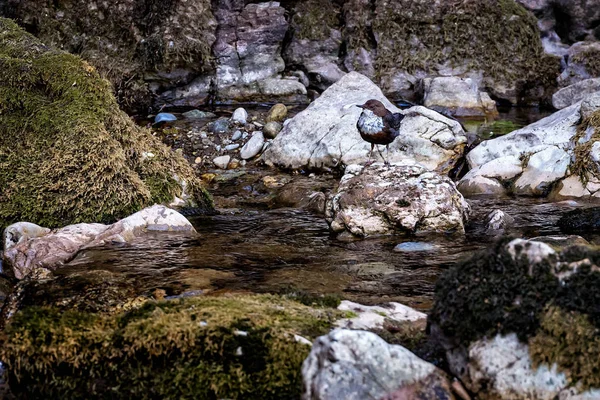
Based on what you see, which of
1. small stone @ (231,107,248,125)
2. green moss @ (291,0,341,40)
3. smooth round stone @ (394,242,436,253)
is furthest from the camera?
green moss @ (291,0,341,40)

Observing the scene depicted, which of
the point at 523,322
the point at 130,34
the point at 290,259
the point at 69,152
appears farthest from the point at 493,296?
the point at 130,34

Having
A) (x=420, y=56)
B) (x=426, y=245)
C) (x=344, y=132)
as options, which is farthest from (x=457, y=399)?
(x=420, y=56)

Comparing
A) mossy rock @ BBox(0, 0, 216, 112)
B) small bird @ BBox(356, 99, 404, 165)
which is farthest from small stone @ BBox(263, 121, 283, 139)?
small bird @ BBox(356, 99, 404, 165)

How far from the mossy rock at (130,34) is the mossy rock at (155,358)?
399 inches

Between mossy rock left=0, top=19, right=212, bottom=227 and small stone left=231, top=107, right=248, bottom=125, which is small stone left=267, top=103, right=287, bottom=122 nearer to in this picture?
small stone left=231, top=107, right=248, bottom=125

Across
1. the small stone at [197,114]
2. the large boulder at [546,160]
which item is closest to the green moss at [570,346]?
the large boulder at [546,160]

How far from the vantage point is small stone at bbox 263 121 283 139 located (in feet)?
34.2

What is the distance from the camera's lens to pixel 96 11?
1323 centimetres

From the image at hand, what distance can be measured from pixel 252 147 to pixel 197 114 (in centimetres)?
234

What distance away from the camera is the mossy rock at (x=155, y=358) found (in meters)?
2.54

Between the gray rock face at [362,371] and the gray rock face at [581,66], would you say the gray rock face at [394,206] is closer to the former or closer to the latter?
the gray rock face at [362,371]

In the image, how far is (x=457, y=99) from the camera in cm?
1259

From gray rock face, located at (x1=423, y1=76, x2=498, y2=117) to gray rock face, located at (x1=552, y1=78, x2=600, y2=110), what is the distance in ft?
4.41

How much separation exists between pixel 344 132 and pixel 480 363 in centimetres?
683
